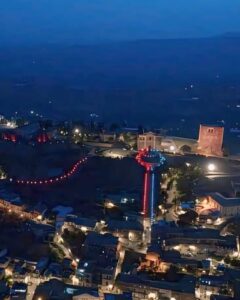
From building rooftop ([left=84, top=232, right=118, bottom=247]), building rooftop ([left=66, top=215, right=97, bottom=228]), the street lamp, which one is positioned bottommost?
building rooftop ([left=84, top=232, right=118, bottom=247])

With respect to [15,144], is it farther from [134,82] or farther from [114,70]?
[114,70]

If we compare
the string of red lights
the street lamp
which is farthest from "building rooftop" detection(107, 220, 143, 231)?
the street lamp

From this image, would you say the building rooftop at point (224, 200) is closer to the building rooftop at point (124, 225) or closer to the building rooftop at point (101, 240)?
the building rooftop at point (124, 225)

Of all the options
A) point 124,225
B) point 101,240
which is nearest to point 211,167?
point 124,225

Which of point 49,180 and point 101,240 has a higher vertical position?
point 49,180

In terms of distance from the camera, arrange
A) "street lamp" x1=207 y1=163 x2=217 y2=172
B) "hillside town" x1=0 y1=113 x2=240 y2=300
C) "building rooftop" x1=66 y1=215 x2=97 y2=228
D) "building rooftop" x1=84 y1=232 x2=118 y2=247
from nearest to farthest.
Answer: "hillside town" x1=0 y1=113 x2=240 y2=300 < "building rooftop" x1=84 y1=232 x2=118 y2=247 < "building rooftop" x1=66 y1=215 x2=97 y2=228 < "street lamp" x1=207 y1=163 x2=217 y2=172

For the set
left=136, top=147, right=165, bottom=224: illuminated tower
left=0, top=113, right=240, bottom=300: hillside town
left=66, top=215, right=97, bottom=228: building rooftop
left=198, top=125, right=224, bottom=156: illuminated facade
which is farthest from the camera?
left=198, top=125, right=224, bottom=156: illuminated facade

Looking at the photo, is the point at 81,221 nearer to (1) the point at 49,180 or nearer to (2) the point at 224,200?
(1) the point at 49,180

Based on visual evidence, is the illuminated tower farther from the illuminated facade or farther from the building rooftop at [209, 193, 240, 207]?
the illuminated facade
